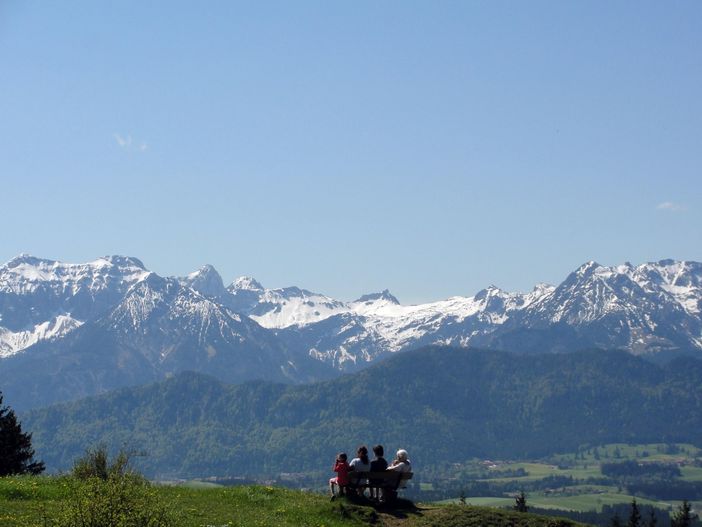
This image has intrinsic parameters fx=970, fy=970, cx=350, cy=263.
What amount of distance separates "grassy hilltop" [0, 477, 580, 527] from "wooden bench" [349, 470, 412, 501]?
835 millimetres

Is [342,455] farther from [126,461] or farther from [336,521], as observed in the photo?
[126,461]

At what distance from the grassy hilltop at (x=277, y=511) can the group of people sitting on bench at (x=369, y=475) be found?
2.59ft

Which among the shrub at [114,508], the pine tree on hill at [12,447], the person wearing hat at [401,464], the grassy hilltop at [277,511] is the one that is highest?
the pine tree on hill at [12,447]

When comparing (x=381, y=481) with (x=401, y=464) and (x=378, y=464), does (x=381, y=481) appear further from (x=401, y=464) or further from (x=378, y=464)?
(x=401, y=464)

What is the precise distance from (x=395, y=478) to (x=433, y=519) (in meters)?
2.91

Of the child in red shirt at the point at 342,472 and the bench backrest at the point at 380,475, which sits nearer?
the child in red shirt at the point at 342,472

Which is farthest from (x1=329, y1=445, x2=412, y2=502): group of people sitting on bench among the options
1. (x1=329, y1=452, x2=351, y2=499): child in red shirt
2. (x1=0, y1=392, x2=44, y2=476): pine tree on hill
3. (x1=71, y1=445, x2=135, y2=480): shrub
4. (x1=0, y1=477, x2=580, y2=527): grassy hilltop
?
(x1=0, y1=392, x2=44, y2=476): pine tree on hill

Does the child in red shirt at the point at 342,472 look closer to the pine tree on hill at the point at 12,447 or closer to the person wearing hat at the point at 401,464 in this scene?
the person wearing hat at the point at 401,464

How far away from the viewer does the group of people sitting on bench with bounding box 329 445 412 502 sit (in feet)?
143

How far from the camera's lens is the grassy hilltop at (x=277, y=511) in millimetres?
40094

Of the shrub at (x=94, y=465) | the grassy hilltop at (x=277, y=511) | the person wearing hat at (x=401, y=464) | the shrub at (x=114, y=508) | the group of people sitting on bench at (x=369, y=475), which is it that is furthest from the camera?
the shrub at (x=94, y=465)

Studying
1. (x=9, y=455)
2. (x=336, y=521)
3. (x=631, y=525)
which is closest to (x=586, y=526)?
(x=336, y=521)

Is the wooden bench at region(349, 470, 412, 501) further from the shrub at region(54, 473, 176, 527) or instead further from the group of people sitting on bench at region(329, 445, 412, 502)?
the shrub at region(54, 473, 176, 527)

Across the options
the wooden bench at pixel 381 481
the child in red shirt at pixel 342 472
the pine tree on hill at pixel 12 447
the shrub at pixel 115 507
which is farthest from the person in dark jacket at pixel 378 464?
the pine tree on hill at pixel 12 447
